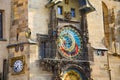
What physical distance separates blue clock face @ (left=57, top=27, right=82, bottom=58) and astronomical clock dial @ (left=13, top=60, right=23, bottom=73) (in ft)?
7.42

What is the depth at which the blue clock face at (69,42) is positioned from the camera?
16266 millimetres

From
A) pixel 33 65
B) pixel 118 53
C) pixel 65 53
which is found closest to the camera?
pixel 33 65

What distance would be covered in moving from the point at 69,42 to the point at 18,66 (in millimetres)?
3207

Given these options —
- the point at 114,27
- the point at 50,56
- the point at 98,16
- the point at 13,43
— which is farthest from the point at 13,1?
the point at 114,27

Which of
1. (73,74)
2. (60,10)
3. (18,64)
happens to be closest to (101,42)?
(73,74)

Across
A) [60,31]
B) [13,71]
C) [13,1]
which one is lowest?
[13,71]

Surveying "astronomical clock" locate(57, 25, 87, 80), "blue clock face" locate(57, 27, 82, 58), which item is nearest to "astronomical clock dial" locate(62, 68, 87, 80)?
"astronomical clock" locate(57, 25, 87, 80)

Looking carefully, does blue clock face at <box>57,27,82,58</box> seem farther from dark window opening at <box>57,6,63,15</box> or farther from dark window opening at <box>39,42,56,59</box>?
dark window opening at <box>57,6,63,15</box>

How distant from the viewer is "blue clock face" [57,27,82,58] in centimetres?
1627

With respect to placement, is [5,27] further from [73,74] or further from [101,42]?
[101,42]

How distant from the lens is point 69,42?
54.5ft

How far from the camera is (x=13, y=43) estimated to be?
51.9ft

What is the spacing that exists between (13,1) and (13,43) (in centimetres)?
245

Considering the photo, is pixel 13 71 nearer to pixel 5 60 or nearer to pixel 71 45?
pixel 5 60
